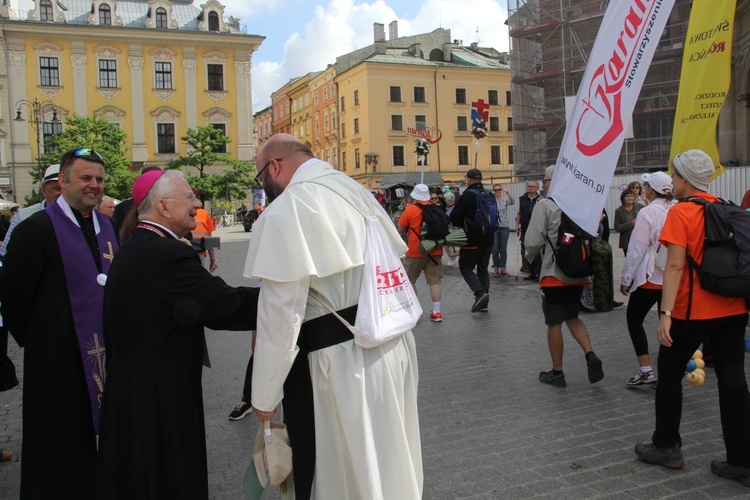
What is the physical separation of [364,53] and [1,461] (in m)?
70.4

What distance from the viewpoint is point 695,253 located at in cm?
396

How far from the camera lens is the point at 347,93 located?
67312mm

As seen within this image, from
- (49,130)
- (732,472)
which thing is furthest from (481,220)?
(49,130)

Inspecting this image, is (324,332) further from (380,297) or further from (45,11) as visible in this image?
(45,11)

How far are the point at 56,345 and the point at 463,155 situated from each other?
206 ft

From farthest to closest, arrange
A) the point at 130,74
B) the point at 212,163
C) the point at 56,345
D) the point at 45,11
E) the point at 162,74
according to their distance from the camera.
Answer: the point at 162,74 < the point at 130,74 < the point at 45,11 < the point at 212,163 < the point at 56,345

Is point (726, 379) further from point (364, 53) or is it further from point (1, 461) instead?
point (364, 53)

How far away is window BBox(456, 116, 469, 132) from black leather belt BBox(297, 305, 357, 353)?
207 ft

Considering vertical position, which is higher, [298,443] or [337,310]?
[337,310]

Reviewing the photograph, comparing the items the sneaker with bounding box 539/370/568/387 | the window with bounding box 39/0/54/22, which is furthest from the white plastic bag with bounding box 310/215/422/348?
the window with bounding box 39/0/54/22

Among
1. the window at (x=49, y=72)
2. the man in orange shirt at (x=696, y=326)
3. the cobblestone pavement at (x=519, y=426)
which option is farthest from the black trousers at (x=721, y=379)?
the window at (x=49, y=72)

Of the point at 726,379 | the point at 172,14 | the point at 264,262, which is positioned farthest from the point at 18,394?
the point at 172,14

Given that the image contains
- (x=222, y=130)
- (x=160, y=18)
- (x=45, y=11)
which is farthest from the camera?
(x=160, y=18)

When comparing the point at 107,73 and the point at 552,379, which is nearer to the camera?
the point at 552,379
